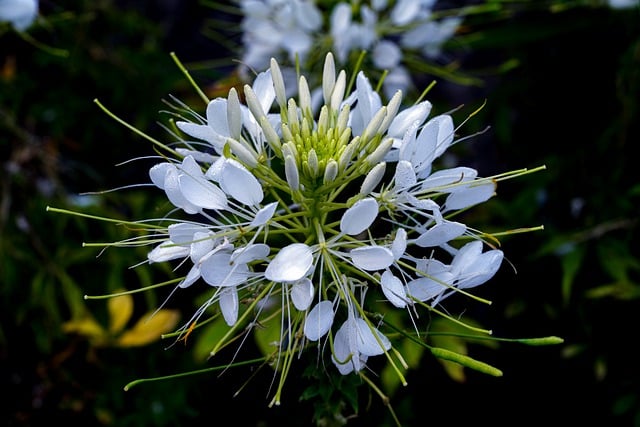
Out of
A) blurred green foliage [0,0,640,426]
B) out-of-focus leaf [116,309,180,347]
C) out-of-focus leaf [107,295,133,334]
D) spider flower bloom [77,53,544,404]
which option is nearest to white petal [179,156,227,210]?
spider flower bloom [77,53,544,404]

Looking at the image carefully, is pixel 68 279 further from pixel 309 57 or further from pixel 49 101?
pixel 309 57

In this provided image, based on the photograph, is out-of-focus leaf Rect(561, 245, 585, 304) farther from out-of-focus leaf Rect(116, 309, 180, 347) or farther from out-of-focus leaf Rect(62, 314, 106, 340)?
out-of-focus leaf Rect(62, 314, 106, 340)

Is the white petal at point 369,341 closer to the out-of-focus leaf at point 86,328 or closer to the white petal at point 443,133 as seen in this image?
the white petal at point 443,133

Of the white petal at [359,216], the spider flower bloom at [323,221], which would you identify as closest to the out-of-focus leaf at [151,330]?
the spider flower bloom at [323,221]

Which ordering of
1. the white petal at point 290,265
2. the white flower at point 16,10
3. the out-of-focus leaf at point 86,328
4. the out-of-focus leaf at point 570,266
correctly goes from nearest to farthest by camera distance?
the white petal at point 290,265 → the white flower at point 16,10 → the out-of-focus leaf at point 570,266 → the out-of-focus leaf at point 86,328

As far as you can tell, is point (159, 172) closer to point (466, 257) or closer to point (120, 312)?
point (466, 257)

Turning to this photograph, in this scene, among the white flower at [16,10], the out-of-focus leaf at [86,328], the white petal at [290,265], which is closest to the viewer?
the white petal at [290,265]
